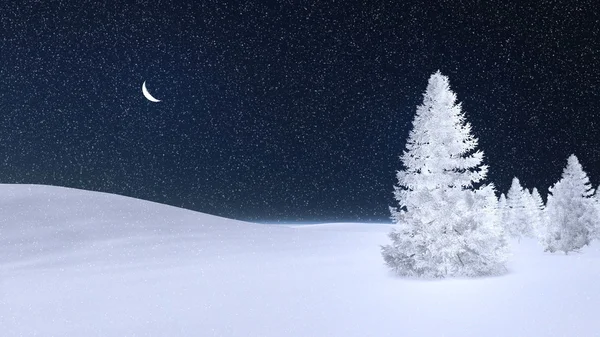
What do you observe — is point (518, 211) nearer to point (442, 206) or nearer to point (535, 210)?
point (535, 210)

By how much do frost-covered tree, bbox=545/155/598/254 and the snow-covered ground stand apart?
23.3ft

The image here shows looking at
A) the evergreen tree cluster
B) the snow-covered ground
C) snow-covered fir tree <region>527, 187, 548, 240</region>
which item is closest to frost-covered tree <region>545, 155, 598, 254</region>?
the snow-covered ground

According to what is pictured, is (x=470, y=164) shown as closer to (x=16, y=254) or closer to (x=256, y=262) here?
(x=256, y=262)

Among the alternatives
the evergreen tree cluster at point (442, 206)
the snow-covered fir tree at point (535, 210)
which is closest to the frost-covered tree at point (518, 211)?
the snow-covered fir tree at point (535, 210)

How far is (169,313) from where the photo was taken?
16547mm

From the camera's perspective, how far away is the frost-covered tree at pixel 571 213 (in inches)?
1526

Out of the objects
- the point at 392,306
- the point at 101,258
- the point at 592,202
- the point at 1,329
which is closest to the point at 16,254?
the point at 101,258

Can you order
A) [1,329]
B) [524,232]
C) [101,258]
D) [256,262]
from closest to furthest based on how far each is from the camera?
1. [1,329]
2. [256,262]
3. [101,258]
4. [524,232]

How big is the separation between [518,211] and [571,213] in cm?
3323

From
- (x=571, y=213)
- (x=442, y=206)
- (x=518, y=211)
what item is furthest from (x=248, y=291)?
(x=518, y=211)

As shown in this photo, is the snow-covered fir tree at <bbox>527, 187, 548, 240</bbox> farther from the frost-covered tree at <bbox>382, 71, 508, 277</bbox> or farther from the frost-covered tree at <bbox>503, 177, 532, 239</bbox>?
the frost-covered tree at <bbox>382, 71, 508, 277</bbox>

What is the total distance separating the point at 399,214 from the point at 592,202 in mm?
23634

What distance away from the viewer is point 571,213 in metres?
40.0

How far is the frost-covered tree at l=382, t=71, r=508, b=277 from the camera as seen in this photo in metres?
23.2
